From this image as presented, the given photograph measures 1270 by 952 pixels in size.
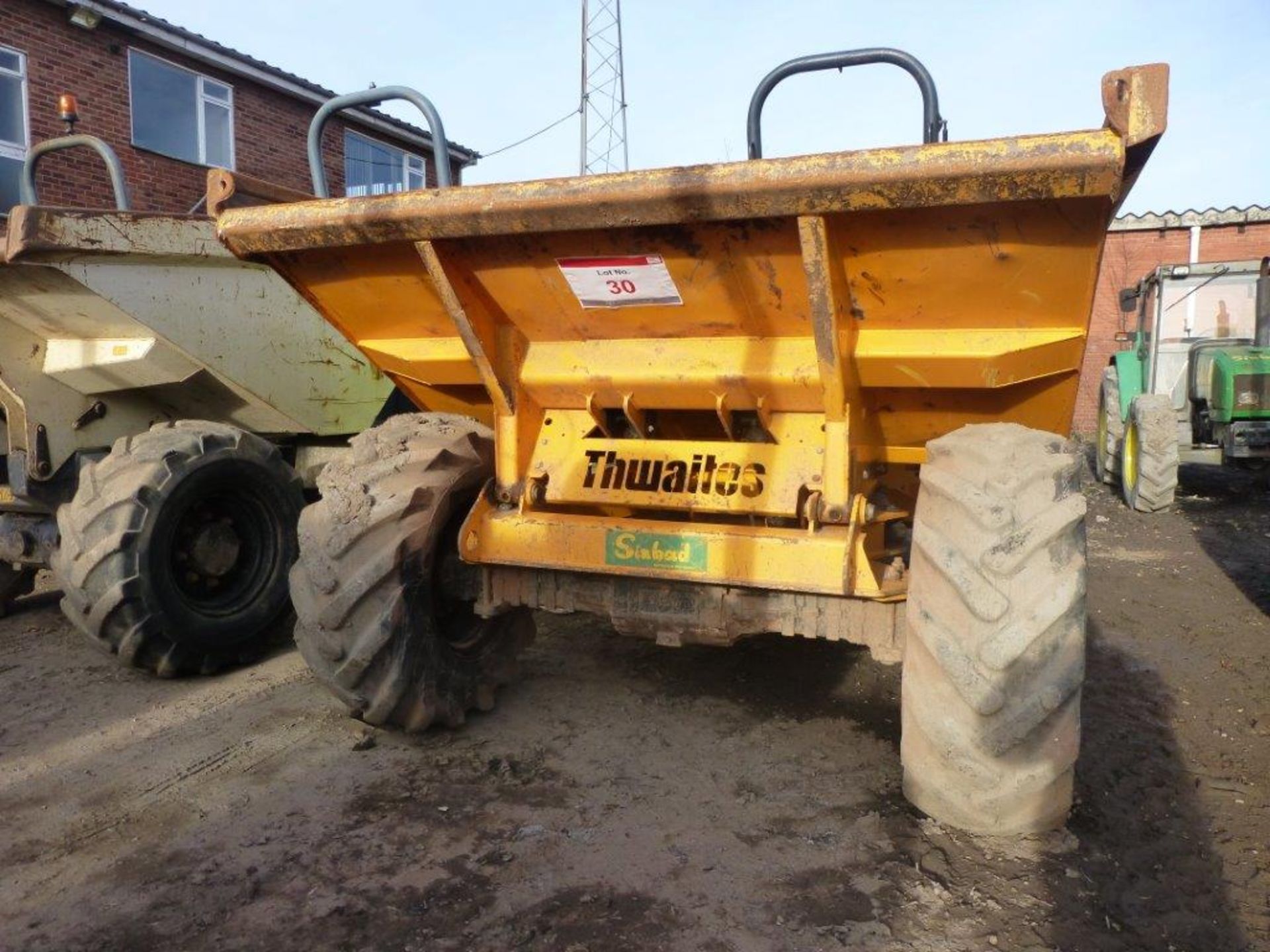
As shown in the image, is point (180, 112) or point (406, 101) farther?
point (180, 112)

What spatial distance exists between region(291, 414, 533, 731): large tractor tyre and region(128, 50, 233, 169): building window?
419 inches

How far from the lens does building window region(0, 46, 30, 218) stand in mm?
10305

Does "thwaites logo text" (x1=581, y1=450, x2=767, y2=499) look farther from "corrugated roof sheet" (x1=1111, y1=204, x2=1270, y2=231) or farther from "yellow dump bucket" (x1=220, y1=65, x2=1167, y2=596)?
"corrugated roof sheet" (x1=1111, y1=204, x2=1270, y2=231)

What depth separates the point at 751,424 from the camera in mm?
3387

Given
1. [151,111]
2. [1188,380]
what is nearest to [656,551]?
[1188,380]

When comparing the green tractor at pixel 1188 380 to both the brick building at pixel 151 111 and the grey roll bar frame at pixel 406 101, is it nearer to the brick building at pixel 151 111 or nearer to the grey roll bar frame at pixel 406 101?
the brick building at pixel 151 111

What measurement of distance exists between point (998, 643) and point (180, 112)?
1301 centimetres

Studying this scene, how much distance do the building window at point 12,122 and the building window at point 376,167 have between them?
14.9 ft

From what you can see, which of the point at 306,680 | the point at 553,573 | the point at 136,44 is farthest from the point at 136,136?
the point at 553,573

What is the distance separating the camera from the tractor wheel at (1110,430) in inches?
403

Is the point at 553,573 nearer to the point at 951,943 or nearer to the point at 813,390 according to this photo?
the point at 813,390

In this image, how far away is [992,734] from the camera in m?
2.45

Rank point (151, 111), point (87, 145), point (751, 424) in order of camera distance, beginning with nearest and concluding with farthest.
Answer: point (751, 424), point (87, 145), point (151, 111)

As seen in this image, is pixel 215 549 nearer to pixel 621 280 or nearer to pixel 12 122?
pixel 621 280
